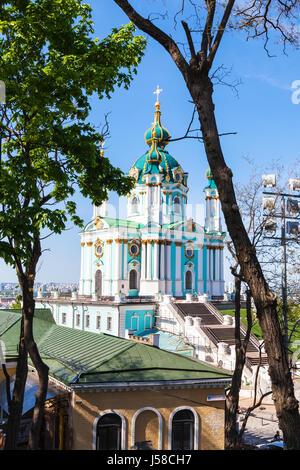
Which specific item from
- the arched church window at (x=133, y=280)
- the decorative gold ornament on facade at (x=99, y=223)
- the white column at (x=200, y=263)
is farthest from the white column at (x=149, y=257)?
the white column at (x=200, y=263)

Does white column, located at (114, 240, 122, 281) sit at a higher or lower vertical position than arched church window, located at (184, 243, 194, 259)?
lower

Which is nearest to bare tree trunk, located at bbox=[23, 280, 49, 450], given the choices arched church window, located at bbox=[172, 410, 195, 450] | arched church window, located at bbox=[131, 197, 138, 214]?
arched church window, located at bbox=[172, 410, 195, 450]

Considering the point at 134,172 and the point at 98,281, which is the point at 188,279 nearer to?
the point at 98,281

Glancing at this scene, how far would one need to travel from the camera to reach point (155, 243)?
43188mm

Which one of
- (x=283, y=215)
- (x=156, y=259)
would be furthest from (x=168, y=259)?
(x=283, y=215)

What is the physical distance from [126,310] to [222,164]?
30.3m

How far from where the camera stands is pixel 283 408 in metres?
5.27

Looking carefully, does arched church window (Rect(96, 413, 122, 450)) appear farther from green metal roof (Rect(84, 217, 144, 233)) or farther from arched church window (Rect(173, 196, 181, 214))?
arched church window (Rect(173, 196, 181, 214))

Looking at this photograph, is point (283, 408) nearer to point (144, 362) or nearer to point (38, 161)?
point (144, 362)

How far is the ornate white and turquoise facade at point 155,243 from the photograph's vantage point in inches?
1700

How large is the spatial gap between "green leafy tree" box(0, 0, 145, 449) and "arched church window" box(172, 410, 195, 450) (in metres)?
4.01

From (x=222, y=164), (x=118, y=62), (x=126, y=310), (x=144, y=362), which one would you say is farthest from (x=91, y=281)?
(x=222, y=164)

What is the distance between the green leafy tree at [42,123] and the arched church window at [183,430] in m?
4.01

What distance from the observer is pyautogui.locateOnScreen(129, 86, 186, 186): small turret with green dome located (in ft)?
149
